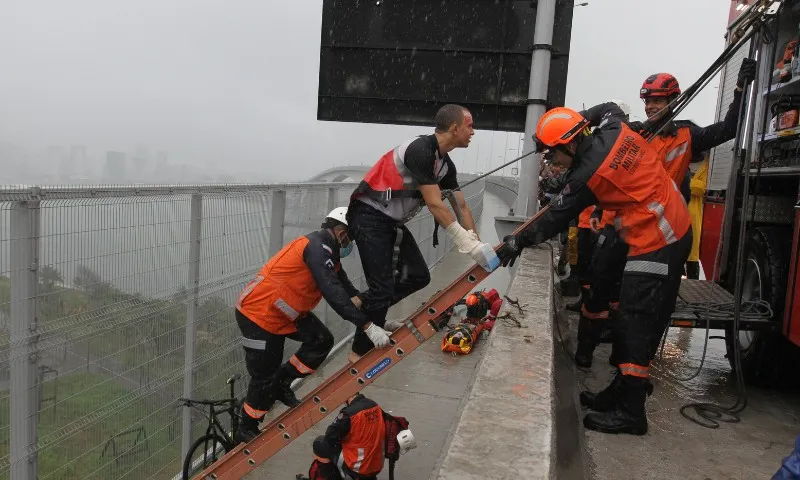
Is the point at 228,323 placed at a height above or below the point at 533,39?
below

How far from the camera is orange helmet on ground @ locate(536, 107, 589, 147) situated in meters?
3.40

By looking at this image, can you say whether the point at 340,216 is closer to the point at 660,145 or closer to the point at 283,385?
the point at 283,385

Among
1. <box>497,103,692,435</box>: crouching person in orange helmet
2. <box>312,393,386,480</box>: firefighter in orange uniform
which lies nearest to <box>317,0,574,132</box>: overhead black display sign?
<box>497,103,692,435</box>: crouching person in orange helmet

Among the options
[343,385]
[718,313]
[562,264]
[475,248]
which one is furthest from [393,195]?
[562,264]

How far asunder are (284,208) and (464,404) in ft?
12.1

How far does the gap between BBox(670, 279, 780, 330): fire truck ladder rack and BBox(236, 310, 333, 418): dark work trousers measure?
250 cm

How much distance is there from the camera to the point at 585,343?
4.58 metres

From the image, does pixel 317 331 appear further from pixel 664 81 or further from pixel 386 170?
pixel 664 81

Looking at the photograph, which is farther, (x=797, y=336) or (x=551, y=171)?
(x=551, y=171)

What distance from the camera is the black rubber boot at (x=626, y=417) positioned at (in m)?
3.41

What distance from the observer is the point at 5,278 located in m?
2.97

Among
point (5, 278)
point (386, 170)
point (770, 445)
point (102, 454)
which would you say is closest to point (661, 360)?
point (770, 445)

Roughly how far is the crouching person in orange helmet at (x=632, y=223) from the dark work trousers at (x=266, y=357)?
6.36 ft

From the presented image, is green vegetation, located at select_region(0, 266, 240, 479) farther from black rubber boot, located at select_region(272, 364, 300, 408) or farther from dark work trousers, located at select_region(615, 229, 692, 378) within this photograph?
dark work trousers, located at select_region(615, 229, 692, 378)
